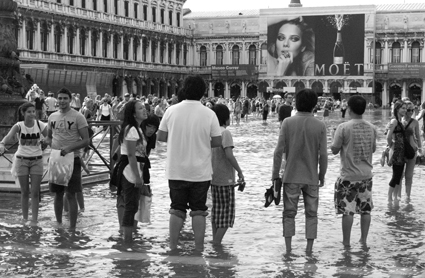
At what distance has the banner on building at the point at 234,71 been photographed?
267 ft

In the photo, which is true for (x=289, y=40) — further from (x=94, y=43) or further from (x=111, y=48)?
(x=94, y=43)

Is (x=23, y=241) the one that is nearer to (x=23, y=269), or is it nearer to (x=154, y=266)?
(x=23, y=269)

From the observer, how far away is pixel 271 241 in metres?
8.48

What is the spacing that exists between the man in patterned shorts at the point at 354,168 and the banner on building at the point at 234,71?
7314 centimetres

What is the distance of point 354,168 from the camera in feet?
26.5

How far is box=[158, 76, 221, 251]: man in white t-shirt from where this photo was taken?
731 centimetres

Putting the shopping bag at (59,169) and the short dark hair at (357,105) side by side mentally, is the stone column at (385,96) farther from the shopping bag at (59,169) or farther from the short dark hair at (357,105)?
the shopping bag at (59,169)

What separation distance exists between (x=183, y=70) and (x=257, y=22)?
10076 mm

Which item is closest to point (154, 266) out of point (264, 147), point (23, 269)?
point (23, 269)

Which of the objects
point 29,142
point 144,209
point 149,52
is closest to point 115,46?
point 149,52

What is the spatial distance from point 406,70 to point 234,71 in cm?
1634

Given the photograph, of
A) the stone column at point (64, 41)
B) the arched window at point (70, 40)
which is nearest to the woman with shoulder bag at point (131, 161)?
the stone column at point (64, 41)

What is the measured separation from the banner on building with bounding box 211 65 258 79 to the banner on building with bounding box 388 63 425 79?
42.5 ft

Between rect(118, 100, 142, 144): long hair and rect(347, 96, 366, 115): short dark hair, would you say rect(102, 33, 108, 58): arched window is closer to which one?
rect(118, 100, 142, 144): long hair
